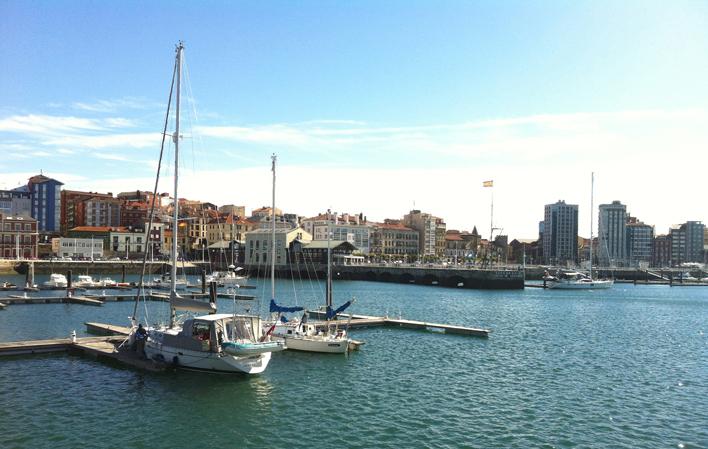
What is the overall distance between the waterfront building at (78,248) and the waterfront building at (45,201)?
97.7ft

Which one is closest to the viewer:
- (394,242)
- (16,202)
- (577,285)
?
(577,285)

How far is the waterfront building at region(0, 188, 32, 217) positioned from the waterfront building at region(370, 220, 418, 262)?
9746cm

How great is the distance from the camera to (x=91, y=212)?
17225 centimetres

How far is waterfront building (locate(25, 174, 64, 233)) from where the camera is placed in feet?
562

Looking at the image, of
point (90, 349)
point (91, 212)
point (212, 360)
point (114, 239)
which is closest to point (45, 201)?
point (91, 212)

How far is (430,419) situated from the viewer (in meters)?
25.0

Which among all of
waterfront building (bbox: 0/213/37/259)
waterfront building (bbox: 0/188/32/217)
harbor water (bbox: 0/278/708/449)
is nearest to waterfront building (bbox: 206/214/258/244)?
waterfront building (bbox: 0/213/37/259)

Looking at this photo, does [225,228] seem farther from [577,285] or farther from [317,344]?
[317,344]

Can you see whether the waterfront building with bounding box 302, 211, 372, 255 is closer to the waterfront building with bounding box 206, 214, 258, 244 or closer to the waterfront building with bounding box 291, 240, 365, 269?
the waterfront building with bounding box 206, 214, 258, 244

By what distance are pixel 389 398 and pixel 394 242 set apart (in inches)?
6268

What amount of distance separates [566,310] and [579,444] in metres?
54.8

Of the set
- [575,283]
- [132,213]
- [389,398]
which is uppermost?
[132,213]

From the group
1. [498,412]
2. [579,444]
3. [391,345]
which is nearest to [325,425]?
[498,412]

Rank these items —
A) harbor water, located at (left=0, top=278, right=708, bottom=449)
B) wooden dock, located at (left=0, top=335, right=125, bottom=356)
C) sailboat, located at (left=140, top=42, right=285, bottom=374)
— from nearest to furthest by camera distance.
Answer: harbor water, located at (left=0, top=278, right=708, bottom=449)
sailboat, located at (left=140, top=42, right=285, bottom=374)
wooden dock, located at (left=0, top=335, right=125, bottom=356)
